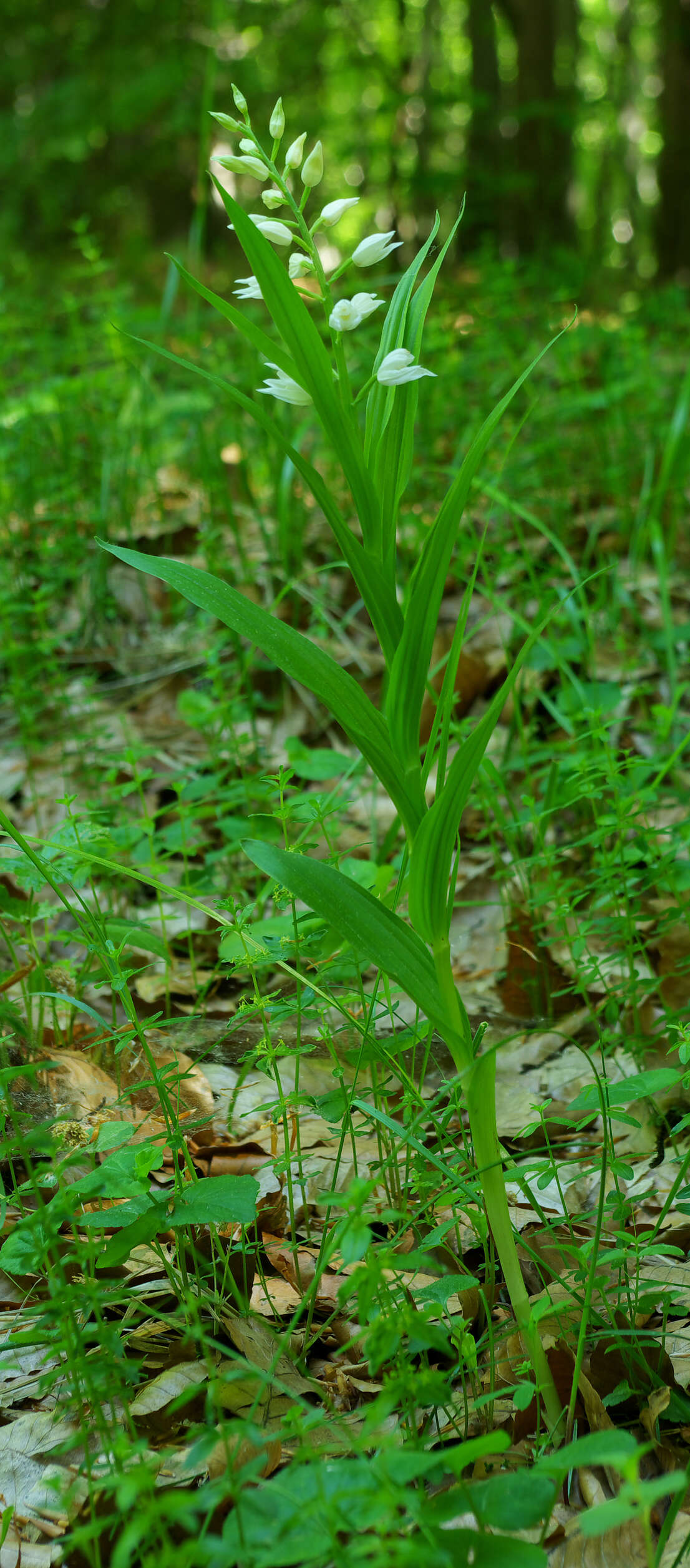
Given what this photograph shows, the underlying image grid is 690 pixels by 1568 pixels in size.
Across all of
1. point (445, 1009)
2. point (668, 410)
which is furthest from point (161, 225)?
point (445, 1009)

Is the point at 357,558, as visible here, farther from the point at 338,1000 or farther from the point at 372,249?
the point at 338,1000

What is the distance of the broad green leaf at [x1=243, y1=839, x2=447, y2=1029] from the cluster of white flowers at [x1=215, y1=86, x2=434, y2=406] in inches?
17.0

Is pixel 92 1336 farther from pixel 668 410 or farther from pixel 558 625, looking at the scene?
pixel 668 410

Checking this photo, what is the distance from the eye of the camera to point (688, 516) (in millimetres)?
2984

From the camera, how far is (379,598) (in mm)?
945

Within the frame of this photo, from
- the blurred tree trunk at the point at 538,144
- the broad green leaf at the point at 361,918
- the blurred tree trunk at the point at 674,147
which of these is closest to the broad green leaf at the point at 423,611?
the broad green leaf at the point at 361,918

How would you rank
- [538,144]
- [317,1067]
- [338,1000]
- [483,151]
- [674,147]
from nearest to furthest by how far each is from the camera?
1. [338,1000]
2. [317,1067]
3. [538,144]
4. [483,151]
5. [674,147]

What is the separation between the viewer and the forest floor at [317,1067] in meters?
0.77

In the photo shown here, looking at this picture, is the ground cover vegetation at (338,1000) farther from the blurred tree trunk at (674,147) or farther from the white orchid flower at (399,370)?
the blurred tree trunk at (674,147)

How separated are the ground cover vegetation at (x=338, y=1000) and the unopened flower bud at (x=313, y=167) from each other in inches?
0.6

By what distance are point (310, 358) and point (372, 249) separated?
183 mm

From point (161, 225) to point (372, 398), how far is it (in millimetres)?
10707

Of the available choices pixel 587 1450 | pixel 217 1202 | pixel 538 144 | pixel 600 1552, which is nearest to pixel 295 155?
pixel 217 1202

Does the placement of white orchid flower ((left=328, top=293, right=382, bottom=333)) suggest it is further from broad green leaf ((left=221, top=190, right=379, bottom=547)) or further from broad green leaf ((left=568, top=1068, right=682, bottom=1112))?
broad green leaf ((left=568, top=1068, right=682, bottom=1112))
